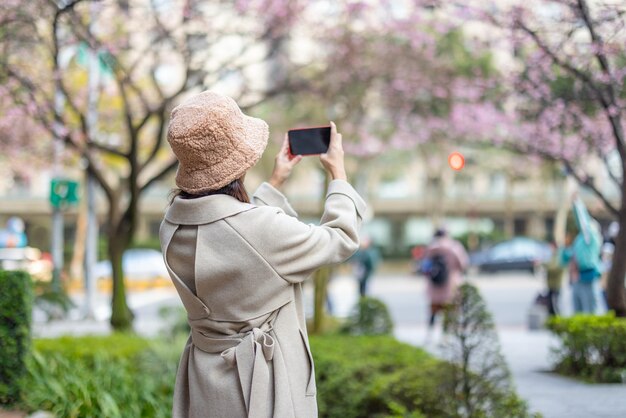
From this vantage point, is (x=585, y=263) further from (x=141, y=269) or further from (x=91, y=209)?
(x=141, y=269)

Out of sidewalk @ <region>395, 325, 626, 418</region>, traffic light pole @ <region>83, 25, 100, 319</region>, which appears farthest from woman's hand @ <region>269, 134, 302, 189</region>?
traffic light pole @ <region>83, 25, 100, 319</region>

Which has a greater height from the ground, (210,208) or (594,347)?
(210,208)

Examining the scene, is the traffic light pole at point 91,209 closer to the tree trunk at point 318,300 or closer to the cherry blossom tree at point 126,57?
the cherry blossom tree at point 126,57

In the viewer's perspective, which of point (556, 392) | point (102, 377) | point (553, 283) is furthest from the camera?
point (553, 283)

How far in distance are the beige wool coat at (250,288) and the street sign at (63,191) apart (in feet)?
53.8

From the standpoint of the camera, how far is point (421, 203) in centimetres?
5569

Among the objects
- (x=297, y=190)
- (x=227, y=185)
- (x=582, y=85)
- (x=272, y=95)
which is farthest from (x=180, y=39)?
(x=297, y=190)

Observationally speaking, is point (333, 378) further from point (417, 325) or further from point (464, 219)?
point (464, 219)

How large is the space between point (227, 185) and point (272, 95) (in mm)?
11158

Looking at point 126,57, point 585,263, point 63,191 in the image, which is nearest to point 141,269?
point 63,191

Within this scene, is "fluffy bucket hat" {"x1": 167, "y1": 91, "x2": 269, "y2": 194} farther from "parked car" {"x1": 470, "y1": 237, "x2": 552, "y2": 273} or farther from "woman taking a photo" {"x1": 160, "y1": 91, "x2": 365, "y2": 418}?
"parked car" {"x1": 470, "y1": 237, "x2": 552, "y2": 273}

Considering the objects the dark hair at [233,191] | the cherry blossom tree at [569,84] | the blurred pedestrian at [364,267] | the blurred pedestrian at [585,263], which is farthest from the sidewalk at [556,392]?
the blurred pedestrian at [364,267]

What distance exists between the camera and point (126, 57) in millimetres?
15773

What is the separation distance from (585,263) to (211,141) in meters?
9.45
